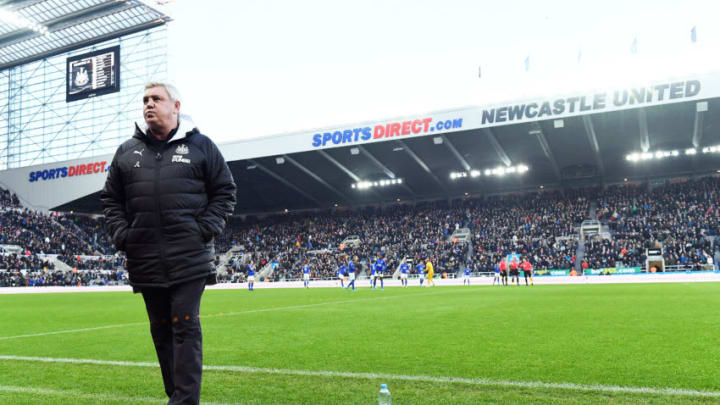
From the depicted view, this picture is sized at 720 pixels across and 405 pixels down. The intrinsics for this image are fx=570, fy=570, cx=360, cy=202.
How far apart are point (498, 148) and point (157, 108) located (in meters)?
36.8

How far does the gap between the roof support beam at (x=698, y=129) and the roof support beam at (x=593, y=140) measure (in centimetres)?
555

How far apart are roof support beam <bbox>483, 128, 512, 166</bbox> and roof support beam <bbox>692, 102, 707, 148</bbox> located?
37.5 feet

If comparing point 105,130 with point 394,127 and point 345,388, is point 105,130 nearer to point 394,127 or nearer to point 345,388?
point 394,127

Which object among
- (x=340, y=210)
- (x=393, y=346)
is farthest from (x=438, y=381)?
(x=340, y=210)

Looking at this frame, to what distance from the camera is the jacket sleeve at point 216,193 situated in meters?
3.72

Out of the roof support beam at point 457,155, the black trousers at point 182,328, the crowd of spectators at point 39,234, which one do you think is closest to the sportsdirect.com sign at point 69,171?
the crowd of spectators at point 39,234

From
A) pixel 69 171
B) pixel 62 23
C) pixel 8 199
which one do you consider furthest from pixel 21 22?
pixel 8 199

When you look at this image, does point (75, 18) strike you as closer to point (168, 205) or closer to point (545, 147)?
point (545, 147)

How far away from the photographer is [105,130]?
52.9m

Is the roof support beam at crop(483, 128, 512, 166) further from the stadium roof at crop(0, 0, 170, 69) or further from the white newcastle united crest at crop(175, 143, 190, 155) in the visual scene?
the white newcastle united crest at crop(175, 143, 190, 155)

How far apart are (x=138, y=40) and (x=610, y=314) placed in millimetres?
51184

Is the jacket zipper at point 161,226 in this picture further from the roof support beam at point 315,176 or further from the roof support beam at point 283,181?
the roof support beam at point 283,181

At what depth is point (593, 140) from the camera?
36812 mm

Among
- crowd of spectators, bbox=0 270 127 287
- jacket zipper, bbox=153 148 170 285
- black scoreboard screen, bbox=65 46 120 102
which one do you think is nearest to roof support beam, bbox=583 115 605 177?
black scoreboard screen, bbox=65 46 120 102
